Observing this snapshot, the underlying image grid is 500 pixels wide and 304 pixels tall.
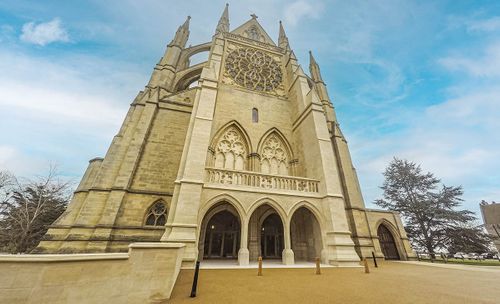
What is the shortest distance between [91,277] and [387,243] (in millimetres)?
16894

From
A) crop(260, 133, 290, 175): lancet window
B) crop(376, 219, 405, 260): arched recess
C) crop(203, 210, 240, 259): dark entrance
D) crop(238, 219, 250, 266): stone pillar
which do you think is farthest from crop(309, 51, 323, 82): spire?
crop(238, 219, 250, 266): stone pillar

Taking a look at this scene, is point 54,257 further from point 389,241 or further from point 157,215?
point 389,241

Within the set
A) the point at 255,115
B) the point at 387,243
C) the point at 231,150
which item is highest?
the point at 255,115

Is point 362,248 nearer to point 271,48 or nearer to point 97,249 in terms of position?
point 97,249

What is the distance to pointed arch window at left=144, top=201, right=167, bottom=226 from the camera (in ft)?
31.3

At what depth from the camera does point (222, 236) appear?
1034 centimetres

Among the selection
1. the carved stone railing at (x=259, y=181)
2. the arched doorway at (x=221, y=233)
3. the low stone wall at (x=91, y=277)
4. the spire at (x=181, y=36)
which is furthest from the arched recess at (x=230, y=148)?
the spire at (x=181, y=36)

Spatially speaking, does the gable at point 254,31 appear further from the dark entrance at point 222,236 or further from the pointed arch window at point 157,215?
the pointed arch window at point 157,215

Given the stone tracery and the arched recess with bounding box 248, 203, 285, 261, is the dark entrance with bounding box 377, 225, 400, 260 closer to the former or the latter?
the arched recess with bounding box 248, 203, 285, 261

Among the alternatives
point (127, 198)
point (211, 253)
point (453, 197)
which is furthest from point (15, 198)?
point (453, 197)

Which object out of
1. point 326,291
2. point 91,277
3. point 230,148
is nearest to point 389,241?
point 326,291

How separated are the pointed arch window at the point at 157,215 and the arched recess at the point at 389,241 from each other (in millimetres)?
14121

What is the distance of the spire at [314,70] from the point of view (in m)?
18.8

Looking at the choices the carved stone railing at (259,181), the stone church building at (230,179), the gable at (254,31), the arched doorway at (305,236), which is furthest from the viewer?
the gable at (254,31)
